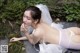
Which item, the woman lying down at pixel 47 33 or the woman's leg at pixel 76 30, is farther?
the woman's leg at pixel 76 30

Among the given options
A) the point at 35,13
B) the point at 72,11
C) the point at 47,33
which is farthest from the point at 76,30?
the point at 35,13

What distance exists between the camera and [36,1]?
5.11 metres

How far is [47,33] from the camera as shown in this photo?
4289mm

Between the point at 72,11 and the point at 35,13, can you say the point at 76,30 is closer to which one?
the point at 72,11

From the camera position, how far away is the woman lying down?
13.5ft

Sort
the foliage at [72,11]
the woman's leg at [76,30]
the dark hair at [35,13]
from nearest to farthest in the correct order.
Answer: the dark hair at [35,13], the woman's leg at [76,30], the foliage at [72,11]

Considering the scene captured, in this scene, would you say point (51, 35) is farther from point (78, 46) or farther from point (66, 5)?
point (66, 5)

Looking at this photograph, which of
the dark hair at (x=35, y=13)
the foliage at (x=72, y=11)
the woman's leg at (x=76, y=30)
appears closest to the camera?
the dark hair at (x=35, y=13)

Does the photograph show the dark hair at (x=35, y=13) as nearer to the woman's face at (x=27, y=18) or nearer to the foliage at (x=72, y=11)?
the woman's face at (x=27, y=18)

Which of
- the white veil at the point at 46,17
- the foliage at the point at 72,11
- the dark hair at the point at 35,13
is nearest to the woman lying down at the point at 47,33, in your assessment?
the dark hair at the point at 35,13

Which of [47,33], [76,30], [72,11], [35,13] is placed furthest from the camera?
[72,11]

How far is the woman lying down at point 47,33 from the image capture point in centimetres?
412

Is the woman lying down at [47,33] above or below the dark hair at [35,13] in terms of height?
below

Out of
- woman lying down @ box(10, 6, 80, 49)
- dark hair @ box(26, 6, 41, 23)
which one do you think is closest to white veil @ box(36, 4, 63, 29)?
woman lying down @ box(10, 6, 80, 49)
